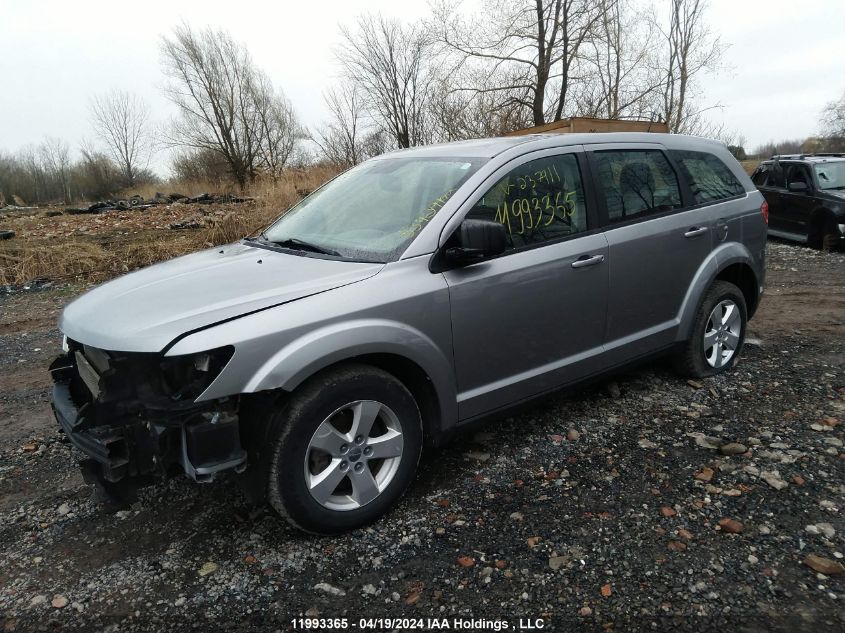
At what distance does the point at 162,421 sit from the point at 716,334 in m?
3.86

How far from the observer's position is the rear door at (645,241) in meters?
3.56

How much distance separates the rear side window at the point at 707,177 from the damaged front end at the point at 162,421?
11.2ft

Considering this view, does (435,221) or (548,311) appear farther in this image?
(548,311)

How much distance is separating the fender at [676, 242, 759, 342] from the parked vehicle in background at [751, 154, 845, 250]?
736 cm

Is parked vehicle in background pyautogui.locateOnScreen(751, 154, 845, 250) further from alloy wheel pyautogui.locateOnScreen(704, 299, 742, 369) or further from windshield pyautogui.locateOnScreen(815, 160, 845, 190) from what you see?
alloy wheel pyautogui.locateOnScreen(704, 299, 742, 369)

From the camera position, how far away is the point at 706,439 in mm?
3508

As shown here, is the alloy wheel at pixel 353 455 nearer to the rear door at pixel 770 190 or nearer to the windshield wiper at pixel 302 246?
the windshield wiper at pixel 302 246

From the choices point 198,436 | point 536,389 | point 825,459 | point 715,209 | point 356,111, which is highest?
point 356,111

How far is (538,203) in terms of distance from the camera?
3254 millimetres

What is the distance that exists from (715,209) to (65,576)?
4414 millimetres

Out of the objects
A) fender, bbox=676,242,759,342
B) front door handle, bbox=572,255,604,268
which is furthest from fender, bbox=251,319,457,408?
fender, bbox=676,242,759,342

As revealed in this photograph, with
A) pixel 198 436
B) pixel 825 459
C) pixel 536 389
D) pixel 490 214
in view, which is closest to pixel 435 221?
pixel 490 214

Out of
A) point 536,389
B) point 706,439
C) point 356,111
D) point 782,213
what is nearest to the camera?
point 536,389

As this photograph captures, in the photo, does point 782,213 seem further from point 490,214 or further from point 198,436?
point 198,436
